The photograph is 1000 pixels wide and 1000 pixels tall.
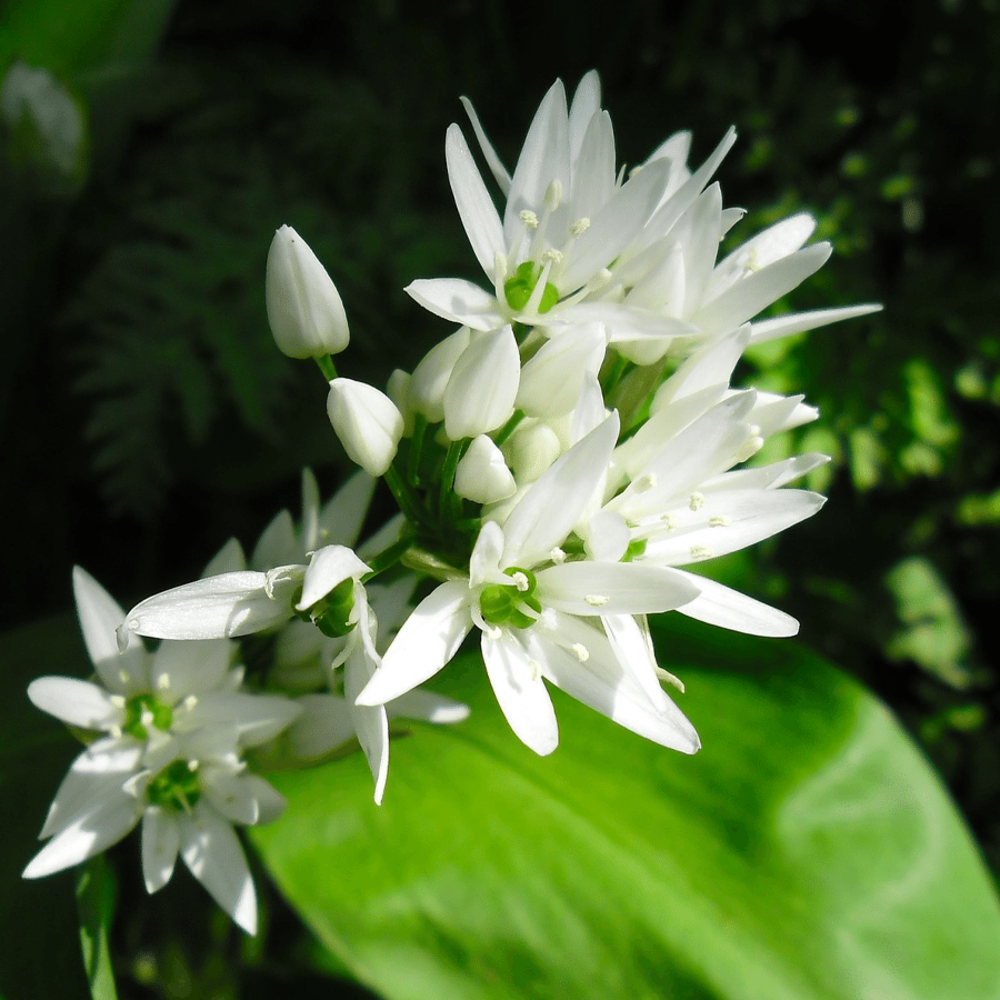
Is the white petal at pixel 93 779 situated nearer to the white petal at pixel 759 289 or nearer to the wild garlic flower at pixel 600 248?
the wild garlic flower at pixel 600 248

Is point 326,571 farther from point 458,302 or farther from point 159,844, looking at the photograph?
point 159,844

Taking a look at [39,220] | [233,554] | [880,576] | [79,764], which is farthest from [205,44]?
[880,576]

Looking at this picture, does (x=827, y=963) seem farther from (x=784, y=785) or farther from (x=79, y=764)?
(x=79, y=764)

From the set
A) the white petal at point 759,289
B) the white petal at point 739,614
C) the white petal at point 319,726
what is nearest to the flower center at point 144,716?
the white petal at point 319,726

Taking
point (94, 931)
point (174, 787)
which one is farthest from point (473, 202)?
point (94, 931)

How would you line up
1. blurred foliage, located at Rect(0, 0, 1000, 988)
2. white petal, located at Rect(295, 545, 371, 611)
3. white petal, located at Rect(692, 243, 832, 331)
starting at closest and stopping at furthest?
white petal, located at Rect(295, 545, 371, 611) < white petal, located at Rect(692, 243, 832, 331) < blurred foliage, located at Rect(0, 0, 1000, 988)

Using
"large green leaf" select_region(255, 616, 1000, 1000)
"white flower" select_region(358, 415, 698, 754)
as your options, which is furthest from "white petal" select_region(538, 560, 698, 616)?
"large green leaf" select_region(255, 616, 1000, 1000)

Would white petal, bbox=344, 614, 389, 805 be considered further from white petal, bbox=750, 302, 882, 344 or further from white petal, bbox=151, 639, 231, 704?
white petal, bbox=750, 302, 882, 344
